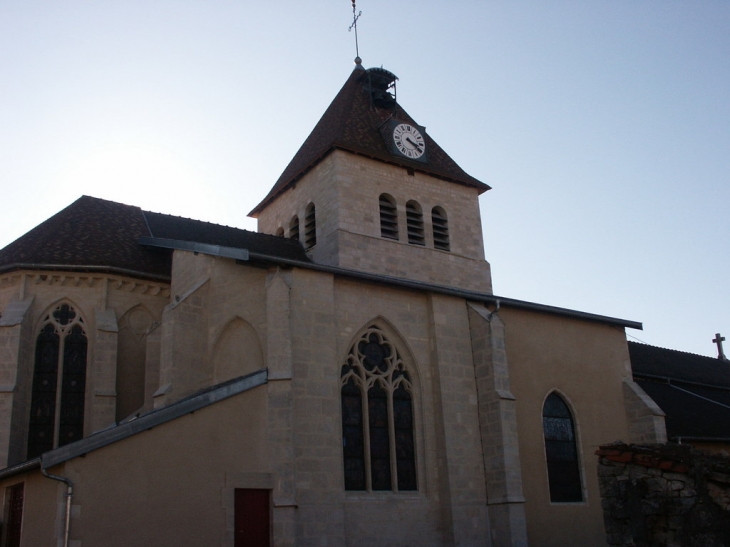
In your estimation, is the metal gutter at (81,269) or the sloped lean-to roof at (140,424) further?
the metal gutter at (81,269)

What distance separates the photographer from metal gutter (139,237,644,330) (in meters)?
14.3

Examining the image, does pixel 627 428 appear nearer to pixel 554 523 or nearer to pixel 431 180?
pixel 554 523

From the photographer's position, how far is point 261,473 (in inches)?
497

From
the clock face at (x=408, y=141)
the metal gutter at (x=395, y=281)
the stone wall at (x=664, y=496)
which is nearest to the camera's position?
the stone wall at (x=664, y=496)

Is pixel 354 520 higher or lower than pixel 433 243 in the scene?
lower

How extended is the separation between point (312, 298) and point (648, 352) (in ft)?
52.5

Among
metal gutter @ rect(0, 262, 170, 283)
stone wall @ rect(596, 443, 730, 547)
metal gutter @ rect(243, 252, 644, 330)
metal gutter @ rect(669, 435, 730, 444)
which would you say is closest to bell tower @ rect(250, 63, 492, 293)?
metal gutter @ rect(243, 252, 644, 330)

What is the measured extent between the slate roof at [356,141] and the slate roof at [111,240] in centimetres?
295

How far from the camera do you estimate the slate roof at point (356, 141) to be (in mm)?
21359

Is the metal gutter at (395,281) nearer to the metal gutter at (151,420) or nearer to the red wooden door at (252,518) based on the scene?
the metal gutter at (151,420)

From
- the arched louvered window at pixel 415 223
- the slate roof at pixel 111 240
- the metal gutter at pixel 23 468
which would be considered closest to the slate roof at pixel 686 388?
the arched louvered window at pixel 415 223

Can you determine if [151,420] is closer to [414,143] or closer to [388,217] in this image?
[388,217]

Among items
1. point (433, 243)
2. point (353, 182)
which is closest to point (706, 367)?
point (433, 243)

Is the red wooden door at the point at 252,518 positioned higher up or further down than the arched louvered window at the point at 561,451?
further down
